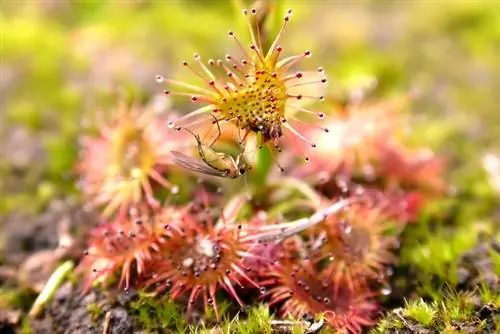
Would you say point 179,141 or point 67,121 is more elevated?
point 67,121

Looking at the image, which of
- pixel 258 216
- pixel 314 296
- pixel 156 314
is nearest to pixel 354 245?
pixel 314 296

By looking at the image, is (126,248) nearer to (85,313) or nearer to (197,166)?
(85,313)

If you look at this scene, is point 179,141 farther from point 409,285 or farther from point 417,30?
point 417,30

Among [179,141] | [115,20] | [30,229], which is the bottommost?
[30,229]

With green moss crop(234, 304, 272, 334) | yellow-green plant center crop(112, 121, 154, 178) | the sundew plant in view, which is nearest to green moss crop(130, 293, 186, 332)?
the sundew plant

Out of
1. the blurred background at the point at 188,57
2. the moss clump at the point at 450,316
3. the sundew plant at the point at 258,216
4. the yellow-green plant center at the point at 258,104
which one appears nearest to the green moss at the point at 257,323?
the sundew plant at the point at 258,216

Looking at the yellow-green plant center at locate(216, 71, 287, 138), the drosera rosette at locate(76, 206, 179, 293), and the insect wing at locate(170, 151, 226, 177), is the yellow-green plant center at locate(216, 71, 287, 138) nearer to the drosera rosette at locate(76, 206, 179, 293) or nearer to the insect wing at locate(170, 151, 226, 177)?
the insect wing at locate(170, 151, 226, 177)

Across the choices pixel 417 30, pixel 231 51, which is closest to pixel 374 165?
pixel 231 51
